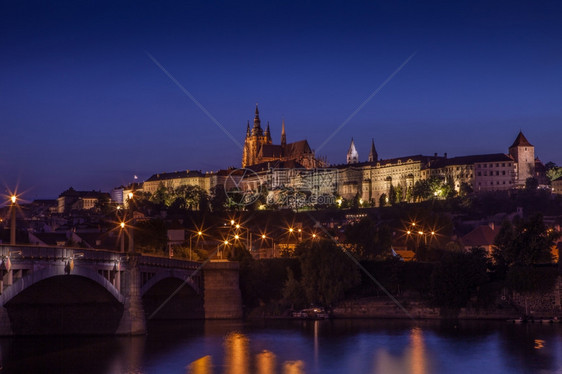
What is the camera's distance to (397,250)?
100688 mm

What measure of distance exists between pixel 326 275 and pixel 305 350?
18713mm

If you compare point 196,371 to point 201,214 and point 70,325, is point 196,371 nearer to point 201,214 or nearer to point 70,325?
point 70,325

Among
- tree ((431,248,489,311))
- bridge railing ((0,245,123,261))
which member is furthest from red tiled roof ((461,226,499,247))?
bridge railing ((0,245,123,261))

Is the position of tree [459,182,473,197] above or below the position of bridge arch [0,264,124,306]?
above

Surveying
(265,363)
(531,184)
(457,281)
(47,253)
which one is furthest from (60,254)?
(531,184)

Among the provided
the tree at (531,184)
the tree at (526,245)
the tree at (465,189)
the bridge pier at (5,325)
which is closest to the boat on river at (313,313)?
the tree at (526,245)

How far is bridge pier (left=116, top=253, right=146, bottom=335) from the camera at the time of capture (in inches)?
1966

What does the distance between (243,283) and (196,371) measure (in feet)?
102

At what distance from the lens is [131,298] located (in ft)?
164

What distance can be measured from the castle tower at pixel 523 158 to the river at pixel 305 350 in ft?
405

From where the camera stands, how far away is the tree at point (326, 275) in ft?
220

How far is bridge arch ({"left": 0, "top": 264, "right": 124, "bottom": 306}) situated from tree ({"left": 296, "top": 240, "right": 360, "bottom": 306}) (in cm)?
2241

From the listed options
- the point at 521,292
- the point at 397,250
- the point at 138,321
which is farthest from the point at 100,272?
the point at 397,250

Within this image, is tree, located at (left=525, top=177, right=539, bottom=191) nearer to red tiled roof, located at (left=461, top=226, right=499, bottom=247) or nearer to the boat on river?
red tiled roof, located at (left=461, top=226, right=499, bottom=247)
